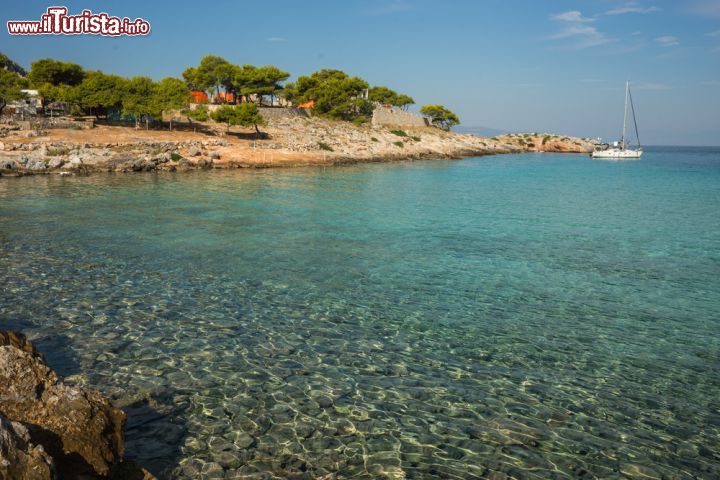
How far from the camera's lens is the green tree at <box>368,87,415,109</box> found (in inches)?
6407

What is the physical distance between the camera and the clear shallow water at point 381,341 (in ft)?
27.0

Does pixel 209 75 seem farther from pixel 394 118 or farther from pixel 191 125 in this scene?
pixel 394 118

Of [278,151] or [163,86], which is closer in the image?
[278,151]

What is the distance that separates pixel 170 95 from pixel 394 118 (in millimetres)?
67518

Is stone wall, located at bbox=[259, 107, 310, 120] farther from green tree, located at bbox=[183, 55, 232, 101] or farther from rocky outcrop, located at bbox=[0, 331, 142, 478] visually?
rocky outcrop, located at bbox=[0, 331, 142, 478]

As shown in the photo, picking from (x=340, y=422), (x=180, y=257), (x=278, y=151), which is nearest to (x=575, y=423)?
(x=340, y=422)

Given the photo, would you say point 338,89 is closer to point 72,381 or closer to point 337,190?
point 337,190

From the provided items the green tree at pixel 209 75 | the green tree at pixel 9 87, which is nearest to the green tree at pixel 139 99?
the green tree at pixel 9 87

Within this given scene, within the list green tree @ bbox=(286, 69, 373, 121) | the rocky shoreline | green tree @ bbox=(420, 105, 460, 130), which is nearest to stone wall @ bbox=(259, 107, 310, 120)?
the rocky shoreline

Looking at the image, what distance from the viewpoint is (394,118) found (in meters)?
136

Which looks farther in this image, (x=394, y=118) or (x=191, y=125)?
(x=394, y=118)

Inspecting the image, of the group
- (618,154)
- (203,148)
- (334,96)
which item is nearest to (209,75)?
(334,96)

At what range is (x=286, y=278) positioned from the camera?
1778 centimetres

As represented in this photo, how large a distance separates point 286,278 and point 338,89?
11484cm
